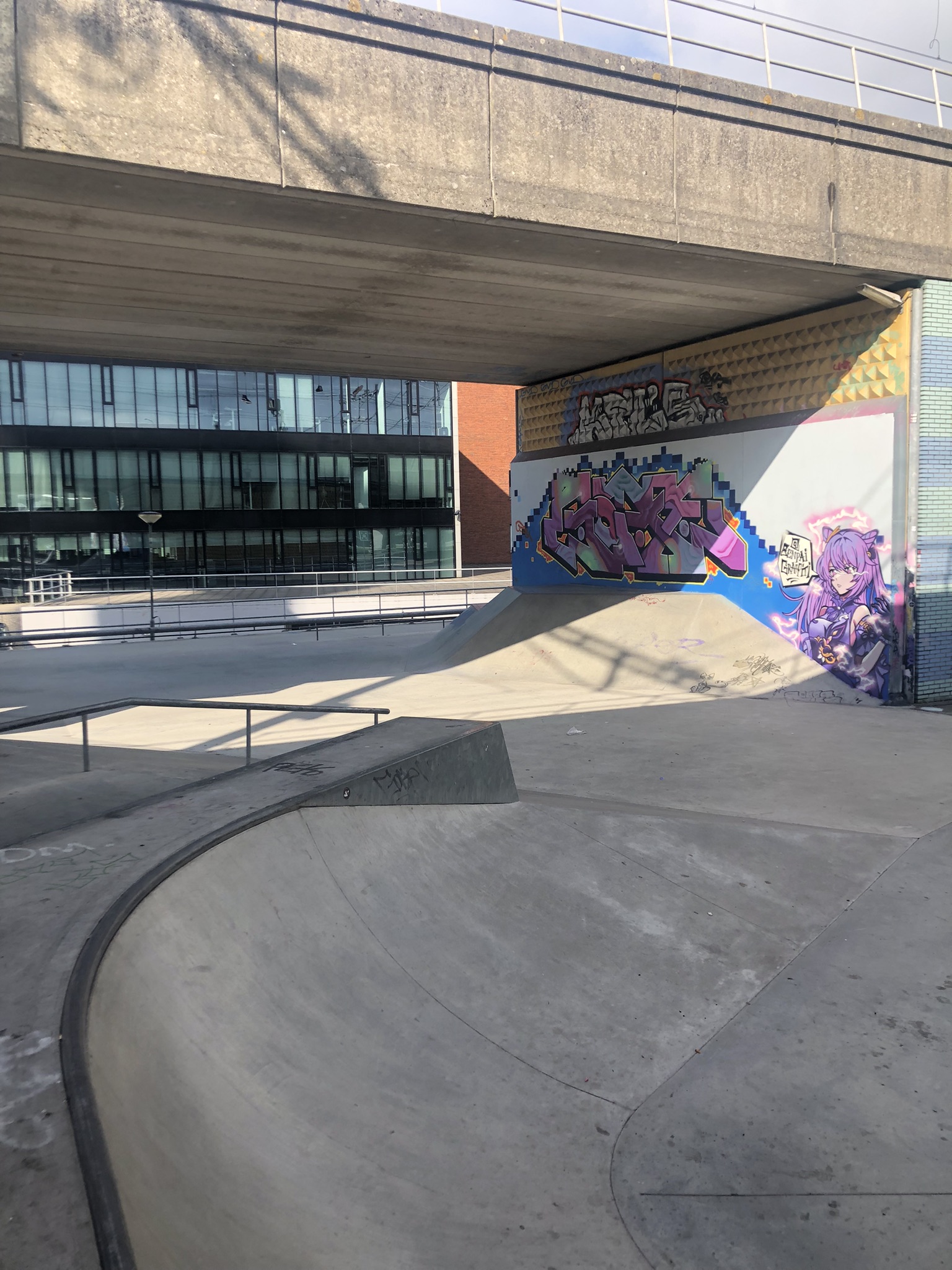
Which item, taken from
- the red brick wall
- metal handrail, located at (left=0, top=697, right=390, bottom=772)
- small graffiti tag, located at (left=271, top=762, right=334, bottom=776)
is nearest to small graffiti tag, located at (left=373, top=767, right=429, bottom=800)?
small graffiti tag, located at (left=271, top=762, right=334, bottom=776)

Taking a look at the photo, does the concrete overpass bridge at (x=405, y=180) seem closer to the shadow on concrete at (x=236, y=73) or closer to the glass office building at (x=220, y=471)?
the shadow on concrete at (x=236, y=73)

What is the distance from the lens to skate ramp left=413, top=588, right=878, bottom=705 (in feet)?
57.2

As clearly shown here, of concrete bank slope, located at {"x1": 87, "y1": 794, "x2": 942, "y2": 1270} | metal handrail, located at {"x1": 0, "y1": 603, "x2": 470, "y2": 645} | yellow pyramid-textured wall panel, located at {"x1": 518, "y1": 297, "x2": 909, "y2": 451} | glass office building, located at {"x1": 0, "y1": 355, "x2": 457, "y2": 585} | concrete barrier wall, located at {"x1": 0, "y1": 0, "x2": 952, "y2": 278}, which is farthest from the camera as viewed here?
glass office building, located at {"x1": 0, "y1": 355, "x2": 457, "y2": 585}

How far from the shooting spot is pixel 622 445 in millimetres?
21422

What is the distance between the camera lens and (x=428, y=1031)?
547 cm

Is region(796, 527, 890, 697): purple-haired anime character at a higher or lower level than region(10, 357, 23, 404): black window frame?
lower

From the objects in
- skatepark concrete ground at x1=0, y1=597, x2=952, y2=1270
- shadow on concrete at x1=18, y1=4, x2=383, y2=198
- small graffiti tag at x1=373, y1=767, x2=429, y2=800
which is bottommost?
skatepark concrete ground at x1=0, y1=597, x2=952, y2=1270

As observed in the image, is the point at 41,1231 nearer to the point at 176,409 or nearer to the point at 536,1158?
the point at 536,1158

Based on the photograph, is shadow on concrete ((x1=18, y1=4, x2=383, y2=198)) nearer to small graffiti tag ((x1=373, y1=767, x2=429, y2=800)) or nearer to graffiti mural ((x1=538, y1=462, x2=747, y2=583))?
small graffiti tag ((x1=373, y1=767, x2=429, y2=800))

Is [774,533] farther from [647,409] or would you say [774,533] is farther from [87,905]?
[87,905]

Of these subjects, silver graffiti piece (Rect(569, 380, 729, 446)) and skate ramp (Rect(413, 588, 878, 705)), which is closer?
skate ramp (Rect(413, 588, 878, 705))

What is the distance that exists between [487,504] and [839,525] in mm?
47718

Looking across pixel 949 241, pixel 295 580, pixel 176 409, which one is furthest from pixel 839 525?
pixel 176 409

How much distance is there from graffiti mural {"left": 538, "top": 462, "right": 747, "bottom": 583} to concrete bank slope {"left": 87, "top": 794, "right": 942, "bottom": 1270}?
1129 cm
